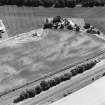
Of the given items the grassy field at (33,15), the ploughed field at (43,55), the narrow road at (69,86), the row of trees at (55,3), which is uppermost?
the row of trees at (55,3)

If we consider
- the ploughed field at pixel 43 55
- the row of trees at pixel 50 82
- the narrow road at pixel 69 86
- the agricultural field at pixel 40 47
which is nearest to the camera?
the narrow road at pixel 69 86

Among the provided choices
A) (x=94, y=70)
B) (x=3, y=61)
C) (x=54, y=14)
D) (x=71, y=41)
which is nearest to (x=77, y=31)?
(x=71, y=41)

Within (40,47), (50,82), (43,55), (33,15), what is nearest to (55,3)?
(33,15)

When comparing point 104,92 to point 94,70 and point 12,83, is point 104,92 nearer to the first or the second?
point 94,70

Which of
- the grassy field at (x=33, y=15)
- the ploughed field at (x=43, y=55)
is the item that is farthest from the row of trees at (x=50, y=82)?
the grassy field at (x=33, y=15)

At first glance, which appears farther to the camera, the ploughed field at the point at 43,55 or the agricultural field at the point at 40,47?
the agricultural field at the point at 40,47

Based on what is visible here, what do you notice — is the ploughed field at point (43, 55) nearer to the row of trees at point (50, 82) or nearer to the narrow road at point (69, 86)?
the row of trees at point (50, 82)

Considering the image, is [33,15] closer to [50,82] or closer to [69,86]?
[50,82]
